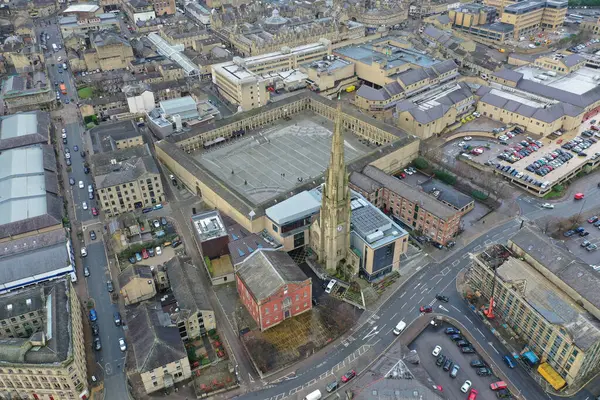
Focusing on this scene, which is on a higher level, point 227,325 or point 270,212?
point 270,212

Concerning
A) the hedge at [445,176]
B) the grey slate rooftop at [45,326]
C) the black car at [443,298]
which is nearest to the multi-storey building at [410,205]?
the black car at [443,298]

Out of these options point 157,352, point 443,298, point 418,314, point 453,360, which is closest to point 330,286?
point 418,314

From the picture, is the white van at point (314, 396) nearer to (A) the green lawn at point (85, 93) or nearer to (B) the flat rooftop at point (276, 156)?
(B) the flat rooftop at point (276, 156)

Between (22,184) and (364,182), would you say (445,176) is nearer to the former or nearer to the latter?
A: (364,182)

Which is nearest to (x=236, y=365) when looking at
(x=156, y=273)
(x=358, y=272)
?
(x=156, y=273)

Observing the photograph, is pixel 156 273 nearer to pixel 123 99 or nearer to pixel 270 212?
pixel 270 212
